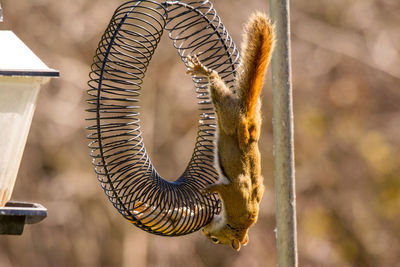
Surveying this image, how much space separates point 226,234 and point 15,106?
102 cm

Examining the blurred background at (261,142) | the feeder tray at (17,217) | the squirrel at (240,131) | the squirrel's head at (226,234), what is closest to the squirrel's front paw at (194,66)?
the squirrel at (240,131)

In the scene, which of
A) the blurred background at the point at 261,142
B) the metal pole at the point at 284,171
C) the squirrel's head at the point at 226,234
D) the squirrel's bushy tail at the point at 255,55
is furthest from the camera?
the blurred background at the point at 261,142

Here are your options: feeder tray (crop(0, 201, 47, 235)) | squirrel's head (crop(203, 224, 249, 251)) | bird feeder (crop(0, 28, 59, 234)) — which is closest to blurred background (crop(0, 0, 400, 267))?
squirrel's head (crop(203, 224, 249, 251))

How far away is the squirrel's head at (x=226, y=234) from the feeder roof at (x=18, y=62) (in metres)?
0.99

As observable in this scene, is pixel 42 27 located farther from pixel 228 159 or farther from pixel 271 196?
pixel 228 159

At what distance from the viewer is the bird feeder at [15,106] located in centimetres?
197

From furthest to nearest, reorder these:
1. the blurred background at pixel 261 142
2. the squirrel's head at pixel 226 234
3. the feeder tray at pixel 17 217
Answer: the blurred background at pixel 261 142 → the squirrel's head at pixel 226 234 → the feeder tray at pixel 17 217

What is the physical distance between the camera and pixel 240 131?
8.91 feet

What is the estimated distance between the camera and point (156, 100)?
837cm

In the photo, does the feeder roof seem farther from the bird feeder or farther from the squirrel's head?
the squirrel's head

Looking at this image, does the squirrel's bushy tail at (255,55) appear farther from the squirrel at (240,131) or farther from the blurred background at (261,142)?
the blurred background at (261,142)

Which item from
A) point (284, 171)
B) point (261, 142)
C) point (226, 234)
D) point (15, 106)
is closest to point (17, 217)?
point (15, 106)

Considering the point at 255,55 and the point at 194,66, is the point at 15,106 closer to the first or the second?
the point at 194,66

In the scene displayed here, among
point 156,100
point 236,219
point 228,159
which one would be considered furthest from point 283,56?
point 156,100
